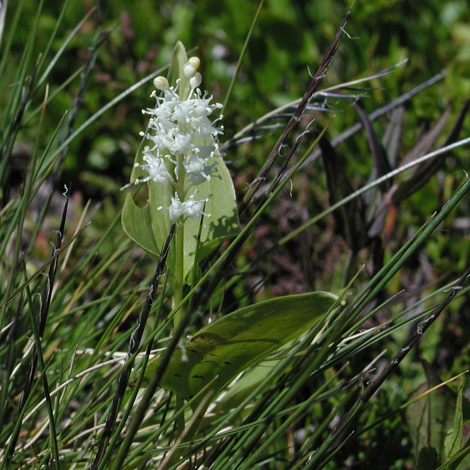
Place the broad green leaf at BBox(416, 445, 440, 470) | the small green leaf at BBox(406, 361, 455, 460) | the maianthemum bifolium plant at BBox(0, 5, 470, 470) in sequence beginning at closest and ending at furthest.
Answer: the maianthemum bifolium plant at BBox(0, 5, 470, 470), the broad green leaf at BBox(416, 445, 440, 470), the small green leaf at BBox(406, 361, 455, 460)

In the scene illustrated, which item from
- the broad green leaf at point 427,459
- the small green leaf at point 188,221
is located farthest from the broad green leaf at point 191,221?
the broad green leaf at point 427,459

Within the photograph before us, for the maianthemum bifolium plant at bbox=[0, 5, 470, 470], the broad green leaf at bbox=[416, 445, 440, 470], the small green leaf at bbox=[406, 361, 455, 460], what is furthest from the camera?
the small green leaf at bbox=[406, 361, 455, 460]

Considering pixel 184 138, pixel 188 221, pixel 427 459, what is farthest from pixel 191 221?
pixel 427 459

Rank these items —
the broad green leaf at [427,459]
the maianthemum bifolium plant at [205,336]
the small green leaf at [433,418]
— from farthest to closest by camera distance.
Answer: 1. the small green leaf at [433,418]
2. the broad green leaf at [427,459]
3. the maianthemum bifolium plant at [205,336]

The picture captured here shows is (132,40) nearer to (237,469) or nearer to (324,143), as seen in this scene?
(324,143)

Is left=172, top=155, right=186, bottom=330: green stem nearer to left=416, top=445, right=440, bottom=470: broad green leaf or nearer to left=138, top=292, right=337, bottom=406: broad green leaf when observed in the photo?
left=138, top=292, right=337, bottom=406: broad green leaf

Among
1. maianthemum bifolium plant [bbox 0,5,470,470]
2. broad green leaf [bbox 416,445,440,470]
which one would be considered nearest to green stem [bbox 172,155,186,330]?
maianthemum bifolium plant [bbox 0,5,470,470]

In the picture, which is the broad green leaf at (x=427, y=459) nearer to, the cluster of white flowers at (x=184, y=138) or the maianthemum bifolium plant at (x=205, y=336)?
the maianthemum bifolium plant at (x=205, y=336)

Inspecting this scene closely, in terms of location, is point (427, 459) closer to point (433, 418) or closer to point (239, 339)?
point (433, 418)

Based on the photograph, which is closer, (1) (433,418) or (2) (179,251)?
(2) (179,251)
